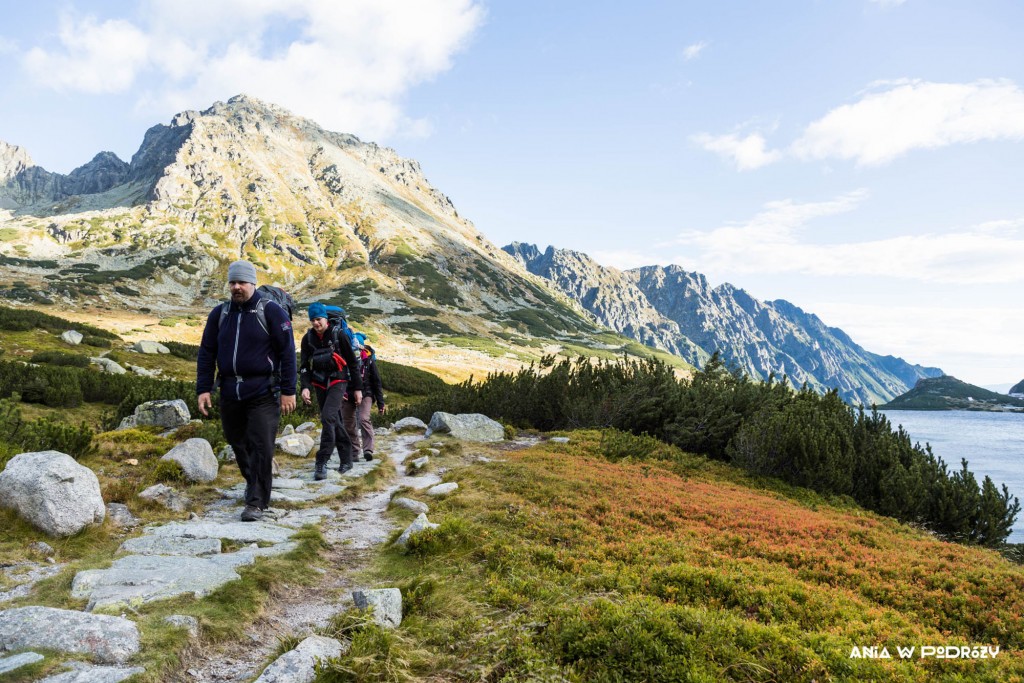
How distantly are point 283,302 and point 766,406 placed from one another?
14.3 meters

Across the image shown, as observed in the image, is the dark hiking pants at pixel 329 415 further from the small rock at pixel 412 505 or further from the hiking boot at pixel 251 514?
the hiking boot at pixel 251 514

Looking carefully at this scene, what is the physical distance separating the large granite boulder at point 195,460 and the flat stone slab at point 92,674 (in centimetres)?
584

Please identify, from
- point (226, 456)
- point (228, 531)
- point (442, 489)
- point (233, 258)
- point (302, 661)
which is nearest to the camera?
point (302, 661)

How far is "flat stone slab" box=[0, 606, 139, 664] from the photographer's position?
3230mm

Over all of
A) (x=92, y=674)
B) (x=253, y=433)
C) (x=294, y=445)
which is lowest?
(x=294, y=445)

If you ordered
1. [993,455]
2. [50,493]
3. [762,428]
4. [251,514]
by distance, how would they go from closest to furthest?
[50,493] → [251,514] → [762,428] → [993,455]

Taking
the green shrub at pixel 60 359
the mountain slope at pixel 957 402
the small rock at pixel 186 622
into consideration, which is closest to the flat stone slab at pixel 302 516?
the small rock at pixel 186 622

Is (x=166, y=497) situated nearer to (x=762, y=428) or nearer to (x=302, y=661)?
(x=302, y=661)

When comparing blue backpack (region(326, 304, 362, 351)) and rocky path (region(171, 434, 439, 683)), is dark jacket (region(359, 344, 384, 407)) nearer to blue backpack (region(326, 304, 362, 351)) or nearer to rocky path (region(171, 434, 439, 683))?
blue backpack (region(326, 304, 362, 351))

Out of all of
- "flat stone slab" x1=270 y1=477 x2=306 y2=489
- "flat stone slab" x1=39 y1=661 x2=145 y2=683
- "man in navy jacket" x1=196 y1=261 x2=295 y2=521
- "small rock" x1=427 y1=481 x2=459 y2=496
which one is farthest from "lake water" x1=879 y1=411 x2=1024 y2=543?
"flat stone slab" x1=39 y1=661 x2=145 y2=683

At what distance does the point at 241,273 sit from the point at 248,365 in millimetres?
1145

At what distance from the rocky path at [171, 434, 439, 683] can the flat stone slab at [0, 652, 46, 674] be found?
2.56 feet

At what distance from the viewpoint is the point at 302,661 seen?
345cm

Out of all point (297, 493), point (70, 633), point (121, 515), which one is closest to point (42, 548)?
point (121, 515)
